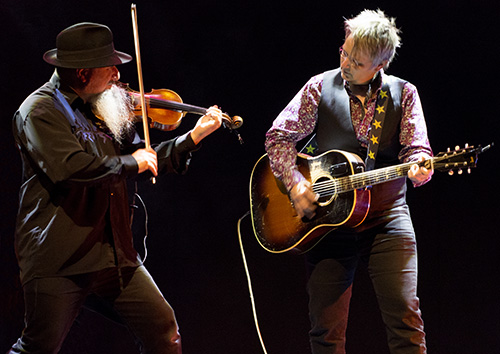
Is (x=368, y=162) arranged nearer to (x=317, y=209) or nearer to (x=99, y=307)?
(x=317, y=209)

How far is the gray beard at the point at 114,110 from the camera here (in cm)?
257

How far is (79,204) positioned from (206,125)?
700mm

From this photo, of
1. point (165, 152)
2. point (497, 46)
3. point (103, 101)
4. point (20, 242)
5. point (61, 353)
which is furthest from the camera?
point (61, 353)

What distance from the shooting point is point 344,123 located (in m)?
2.84

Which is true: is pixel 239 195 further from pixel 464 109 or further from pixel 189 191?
pixel 464 109

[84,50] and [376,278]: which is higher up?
[84,50]

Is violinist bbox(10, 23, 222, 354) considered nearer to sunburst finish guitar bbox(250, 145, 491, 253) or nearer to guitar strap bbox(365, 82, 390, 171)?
sunburst finish guitar bbox(250, 145, 491, 253)

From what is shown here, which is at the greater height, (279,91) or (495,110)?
(279,91)

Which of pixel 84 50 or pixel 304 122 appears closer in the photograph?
pixel 84 50

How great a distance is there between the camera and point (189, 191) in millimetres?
4039

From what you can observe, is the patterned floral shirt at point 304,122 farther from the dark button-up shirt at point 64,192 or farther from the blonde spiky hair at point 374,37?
the dark button-up shirt at point 64,192

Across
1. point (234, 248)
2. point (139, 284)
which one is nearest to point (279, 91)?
point (234, 248)

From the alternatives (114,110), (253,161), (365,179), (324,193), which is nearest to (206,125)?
(114,110)

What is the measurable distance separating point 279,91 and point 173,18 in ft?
2.92
